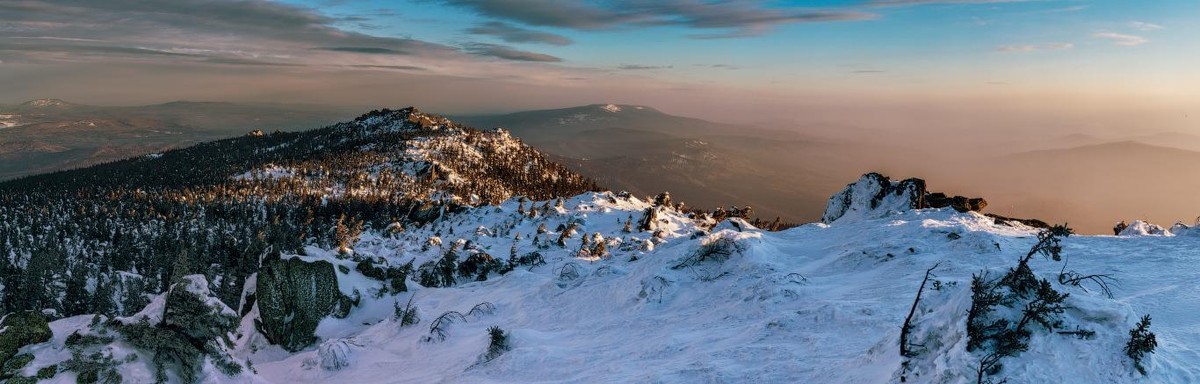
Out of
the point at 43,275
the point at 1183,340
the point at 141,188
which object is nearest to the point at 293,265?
the point at 1183,340

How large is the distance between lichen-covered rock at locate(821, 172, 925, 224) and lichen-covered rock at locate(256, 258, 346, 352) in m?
34.2

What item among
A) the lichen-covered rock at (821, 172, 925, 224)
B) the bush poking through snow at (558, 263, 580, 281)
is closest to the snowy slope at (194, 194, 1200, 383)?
the bush poking through snow at (558, 263, 580, 281)

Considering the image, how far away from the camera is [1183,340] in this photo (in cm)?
963

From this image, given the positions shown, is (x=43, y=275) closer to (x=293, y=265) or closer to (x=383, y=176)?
(x=383, y=176)

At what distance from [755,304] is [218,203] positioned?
646ft

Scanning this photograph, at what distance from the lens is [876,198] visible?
41.1 m

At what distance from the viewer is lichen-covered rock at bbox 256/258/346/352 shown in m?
26.8

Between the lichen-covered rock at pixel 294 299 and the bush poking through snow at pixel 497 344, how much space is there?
15499mm

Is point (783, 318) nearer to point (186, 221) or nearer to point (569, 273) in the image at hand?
point (569, 273)

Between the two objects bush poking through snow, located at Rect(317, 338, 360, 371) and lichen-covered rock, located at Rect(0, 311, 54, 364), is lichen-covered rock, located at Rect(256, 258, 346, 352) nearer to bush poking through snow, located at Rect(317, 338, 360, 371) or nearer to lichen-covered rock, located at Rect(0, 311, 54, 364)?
bush poking through snow, located at Rect(317, 338, 360, 371)

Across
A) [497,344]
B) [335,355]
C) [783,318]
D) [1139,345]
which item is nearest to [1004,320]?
[1139,345]

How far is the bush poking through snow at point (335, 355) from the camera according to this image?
19578 mm

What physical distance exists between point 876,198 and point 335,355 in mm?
38143

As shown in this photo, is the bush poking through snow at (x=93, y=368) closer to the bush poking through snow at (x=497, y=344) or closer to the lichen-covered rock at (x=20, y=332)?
the lichen-covered rock at (x=20, y=332)
